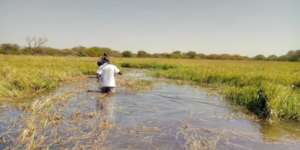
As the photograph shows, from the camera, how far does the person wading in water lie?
9.21m

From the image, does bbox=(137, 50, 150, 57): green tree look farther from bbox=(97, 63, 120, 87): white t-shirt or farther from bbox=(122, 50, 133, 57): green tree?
bbox=(97, 63, 120, 87): white t-shirt

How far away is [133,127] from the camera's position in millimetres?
5691

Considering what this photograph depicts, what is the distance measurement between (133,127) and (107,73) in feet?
12.8

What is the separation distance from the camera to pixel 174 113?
24.3ft

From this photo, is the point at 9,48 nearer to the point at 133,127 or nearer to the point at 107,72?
the point at 107,72

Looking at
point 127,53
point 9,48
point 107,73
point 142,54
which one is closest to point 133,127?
point 107,73

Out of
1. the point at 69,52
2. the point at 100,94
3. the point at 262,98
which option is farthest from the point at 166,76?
the point at 69,52

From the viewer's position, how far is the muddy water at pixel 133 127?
15.0 feet

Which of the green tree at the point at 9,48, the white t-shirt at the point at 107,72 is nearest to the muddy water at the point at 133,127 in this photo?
the white t-shirt at the point at 107,72

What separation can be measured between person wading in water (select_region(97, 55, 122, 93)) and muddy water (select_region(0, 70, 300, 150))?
1097 mm

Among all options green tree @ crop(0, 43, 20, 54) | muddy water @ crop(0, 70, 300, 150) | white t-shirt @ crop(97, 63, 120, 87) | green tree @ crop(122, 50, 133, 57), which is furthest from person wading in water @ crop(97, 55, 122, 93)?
green tree @ crop(122, 50, 133, 57)

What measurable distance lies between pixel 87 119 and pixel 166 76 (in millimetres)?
13695

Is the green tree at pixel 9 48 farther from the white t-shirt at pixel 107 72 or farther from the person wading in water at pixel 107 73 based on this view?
the white t-shirt at pixel 107 72

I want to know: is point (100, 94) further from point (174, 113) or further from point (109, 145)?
point (109, 145)
